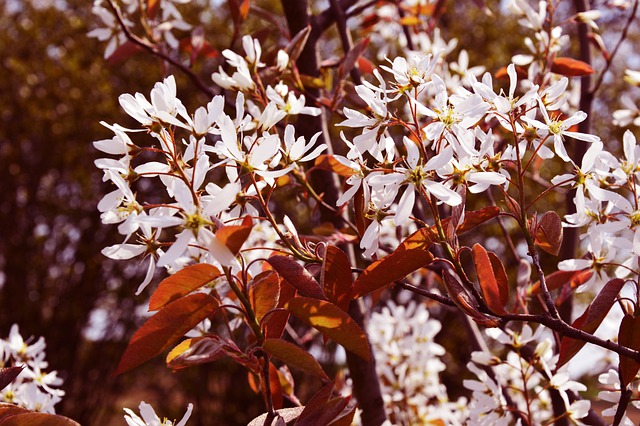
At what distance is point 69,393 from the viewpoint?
429 centimetres

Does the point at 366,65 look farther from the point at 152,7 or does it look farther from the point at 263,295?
the point at 263,295

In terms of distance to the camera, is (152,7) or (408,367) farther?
(408,367)

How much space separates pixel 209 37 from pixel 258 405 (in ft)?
8.33

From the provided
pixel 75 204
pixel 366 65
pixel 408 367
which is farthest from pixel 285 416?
pixel 75 204

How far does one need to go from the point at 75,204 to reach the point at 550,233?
14.4ft

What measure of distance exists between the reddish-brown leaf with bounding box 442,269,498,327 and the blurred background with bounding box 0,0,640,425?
3.82 meters

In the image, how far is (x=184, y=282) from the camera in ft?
2.04

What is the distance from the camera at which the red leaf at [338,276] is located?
2.26ft

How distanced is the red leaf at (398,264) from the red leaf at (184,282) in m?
0.15

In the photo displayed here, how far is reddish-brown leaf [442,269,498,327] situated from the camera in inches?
25.7

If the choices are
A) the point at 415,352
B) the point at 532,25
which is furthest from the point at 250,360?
the point at 415,352

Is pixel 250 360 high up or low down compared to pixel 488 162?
down

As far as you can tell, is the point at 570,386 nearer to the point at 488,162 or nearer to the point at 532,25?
the point at 488,162

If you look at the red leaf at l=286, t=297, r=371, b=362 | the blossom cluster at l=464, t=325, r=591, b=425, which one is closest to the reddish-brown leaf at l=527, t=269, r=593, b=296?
the blossom cluster at l=464, t=325, r=591, b=425
